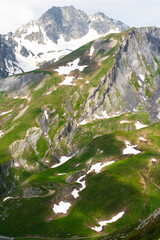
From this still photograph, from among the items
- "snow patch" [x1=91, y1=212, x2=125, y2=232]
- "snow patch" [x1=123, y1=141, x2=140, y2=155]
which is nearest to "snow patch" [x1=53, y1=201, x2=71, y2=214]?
"snow patch" [x1=91, y1=212, x2=125, y2=232]

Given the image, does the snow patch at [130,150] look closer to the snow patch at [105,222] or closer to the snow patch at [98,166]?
the snow patch at [98,166]

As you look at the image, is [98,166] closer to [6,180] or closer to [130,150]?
[130,150]

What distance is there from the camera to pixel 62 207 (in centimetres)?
11044

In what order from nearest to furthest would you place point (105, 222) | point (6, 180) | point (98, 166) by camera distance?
point (105, 222)
point (98, 166)
point (6, 180)

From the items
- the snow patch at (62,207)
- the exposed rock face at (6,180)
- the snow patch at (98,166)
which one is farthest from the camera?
the exposed rock face at (6,180)

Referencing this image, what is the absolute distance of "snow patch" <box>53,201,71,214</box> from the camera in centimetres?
10756

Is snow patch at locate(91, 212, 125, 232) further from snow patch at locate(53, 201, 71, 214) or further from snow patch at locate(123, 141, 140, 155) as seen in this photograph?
snow patch at locate(123, 141, 140, 155)

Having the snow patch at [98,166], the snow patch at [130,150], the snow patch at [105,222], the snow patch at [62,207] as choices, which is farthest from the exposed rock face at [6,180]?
the snow patch at [105,222]

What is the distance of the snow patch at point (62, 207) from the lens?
107562 mm

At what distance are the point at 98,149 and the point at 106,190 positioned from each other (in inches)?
1921

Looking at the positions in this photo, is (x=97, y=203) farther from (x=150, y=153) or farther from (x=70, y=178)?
(x=150, y=153)

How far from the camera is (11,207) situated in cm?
11369

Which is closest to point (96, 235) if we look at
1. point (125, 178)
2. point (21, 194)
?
point (125, 178)

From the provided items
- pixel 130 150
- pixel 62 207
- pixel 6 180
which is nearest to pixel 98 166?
pixel 130 150
